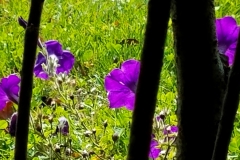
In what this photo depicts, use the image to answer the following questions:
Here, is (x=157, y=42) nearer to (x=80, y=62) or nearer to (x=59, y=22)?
(x=80, y=62)

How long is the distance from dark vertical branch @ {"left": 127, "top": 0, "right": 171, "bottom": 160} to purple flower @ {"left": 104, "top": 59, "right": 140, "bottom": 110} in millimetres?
679

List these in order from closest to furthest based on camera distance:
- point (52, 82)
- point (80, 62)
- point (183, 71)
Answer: point (183, 71) → point (52, 82) → point (80, 62)

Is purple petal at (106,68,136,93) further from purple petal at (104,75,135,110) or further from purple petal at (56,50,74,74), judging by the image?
purple petal at (56,50,74,74)

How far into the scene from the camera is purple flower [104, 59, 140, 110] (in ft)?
4.03

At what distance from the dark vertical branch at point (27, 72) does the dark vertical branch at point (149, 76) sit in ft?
0.29

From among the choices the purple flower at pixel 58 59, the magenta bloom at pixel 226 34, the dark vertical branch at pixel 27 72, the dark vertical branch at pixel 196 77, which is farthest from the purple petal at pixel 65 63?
the dark vertical branch at pixel 27 72

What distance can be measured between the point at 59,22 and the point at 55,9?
26 centimetres

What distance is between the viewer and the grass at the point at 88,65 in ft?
5.35

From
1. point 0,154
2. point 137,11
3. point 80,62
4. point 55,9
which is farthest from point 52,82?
point 55,9

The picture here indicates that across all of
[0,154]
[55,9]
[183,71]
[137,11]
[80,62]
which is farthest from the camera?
[55,9]

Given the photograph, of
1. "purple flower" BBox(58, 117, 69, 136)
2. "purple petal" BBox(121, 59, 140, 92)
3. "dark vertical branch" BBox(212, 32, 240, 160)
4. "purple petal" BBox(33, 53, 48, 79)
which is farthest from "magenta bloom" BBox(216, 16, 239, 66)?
"dark vertical branch" BBox(212, 32, 240, 160)

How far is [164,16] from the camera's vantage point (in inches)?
20.2

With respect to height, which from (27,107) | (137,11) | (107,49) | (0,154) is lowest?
(0,154)

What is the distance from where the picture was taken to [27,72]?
21.3 inches
